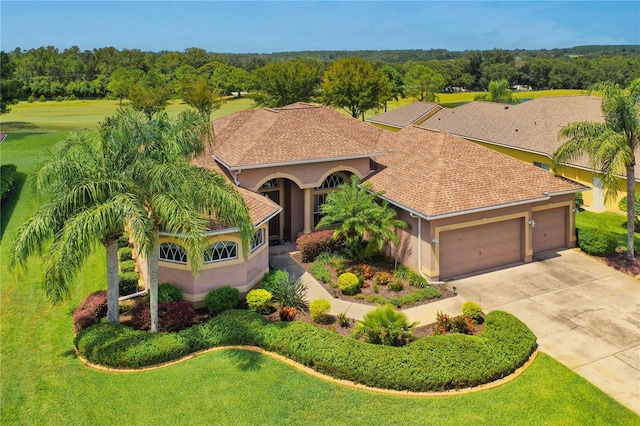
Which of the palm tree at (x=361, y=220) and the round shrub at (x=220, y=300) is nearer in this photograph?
the round shrub at (x=220, y=300)

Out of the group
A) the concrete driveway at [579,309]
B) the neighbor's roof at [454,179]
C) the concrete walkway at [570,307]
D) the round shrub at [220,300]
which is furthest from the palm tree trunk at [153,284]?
the concrete driveway at [579,309]

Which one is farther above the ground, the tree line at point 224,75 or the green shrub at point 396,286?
the tree line at point 224,75

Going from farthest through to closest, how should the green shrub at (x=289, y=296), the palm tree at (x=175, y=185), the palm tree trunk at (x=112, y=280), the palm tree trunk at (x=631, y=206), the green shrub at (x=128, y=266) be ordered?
the palm tree trunk at (x=631, y=206)
the green shrub at (x=128, y=266)
the green shrub at (x=289, y=296)
the palm tree trunk at (x=112, y=280)
the palm tree at (x=175, y=185)

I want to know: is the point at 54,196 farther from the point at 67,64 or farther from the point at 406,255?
the point at 67,64

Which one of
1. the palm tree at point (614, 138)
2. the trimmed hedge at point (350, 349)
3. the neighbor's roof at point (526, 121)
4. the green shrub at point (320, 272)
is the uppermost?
the neighbor's roof at point (526, 121)

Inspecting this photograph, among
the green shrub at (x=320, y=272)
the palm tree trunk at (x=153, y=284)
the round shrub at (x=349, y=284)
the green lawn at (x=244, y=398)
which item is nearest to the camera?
the green lawn at (x=244, y=398)

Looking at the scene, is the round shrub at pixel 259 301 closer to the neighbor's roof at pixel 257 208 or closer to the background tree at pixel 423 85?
the neighbor's roof at pixel 257 208

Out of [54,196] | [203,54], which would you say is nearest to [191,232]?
[54,196]
